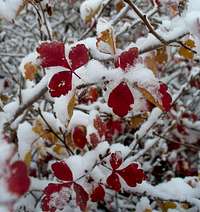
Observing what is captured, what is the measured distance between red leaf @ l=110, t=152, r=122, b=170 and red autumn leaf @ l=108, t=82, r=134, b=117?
0.24m

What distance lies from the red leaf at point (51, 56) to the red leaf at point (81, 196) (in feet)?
1.14

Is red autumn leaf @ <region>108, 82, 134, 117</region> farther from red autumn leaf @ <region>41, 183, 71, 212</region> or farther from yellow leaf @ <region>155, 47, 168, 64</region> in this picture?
yellow leaf @ <region>155, 47, 168, 64</region>

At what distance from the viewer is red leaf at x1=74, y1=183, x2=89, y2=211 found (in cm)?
111

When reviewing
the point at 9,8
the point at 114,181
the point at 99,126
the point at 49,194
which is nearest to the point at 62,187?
the point at 49,194

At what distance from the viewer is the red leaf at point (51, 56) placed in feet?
3.19

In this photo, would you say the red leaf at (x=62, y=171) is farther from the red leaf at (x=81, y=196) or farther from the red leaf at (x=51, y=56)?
the red leaf at (x=51, y=56)

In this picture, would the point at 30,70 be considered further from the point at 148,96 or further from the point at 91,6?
the point at 148,96

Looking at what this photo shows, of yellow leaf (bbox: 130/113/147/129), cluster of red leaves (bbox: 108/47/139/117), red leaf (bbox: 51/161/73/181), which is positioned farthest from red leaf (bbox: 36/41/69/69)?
yellow leaf (bbox: 130/113/147/129)

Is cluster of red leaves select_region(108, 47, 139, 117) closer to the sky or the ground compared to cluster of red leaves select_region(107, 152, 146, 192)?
closer to the sky

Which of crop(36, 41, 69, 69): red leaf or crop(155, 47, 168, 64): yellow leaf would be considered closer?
crop(36, 41, 69, 69): red leaf

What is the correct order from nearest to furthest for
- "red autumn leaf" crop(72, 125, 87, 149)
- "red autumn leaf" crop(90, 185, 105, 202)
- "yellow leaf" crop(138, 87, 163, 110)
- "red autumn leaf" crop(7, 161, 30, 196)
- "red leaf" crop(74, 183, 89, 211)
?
"red autumn leaf" crop(7, 161, 30, 196), "yellow leaf" crop(138, 87, 163, 110), "red leaf" crop(74, 183, 89, 211), "red autumn leaf" crop(90, 185, 105, 202), "red autumn leaf" crop(72, 125, 87, 149)

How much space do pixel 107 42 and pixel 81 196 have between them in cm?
42

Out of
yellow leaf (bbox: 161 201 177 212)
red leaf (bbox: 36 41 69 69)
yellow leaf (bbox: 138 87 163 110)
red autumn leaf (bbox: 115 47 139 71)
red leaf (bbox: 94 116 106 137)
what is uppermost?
red leaf (bbox: 36 41 69 69)

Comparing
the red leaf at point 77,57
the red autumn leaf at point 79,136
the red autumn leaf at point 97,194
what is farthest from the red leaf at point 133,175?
the red leaf at point 77,57
